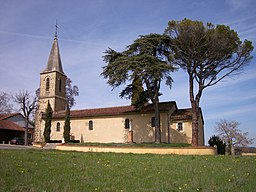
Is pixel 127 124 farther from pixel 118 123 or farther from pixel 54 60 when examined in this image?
pixel 54 60

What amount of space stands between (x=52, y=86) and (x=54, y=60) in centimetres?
469

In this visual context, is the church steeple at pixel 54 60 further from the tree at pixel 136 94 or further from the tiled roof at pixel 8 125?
the tree at pixel 136 94

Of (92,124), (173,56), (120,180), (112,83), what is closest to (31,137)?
(92,124)

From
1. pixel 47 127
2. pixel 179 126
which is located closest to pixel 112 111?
pixel 179 126

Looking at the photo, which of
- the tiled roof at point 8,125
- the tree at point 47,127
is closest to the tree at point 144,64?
the tree at point 47,127

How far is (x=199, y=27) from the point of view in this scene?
77.3 ft

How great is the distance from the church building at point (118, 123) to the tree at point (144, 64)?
3035mm

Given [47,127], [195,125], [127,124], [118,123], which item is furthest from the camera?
[47,127]

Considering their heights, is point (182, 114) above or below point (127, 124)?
above

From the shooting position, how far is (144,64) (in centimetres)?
2506

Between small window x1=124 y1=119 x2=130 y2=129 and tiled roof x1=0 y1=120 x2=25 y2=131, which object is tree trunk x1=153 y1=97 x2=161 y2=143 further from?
tiled roof x1=0 y1=120 x2=25 y2=131

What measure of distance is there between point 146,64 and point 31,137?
37468mm

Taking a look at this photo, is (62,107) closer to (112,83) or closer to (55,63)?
(55,63)

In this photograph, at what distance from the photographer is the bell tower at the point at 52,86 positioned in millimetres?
40219
